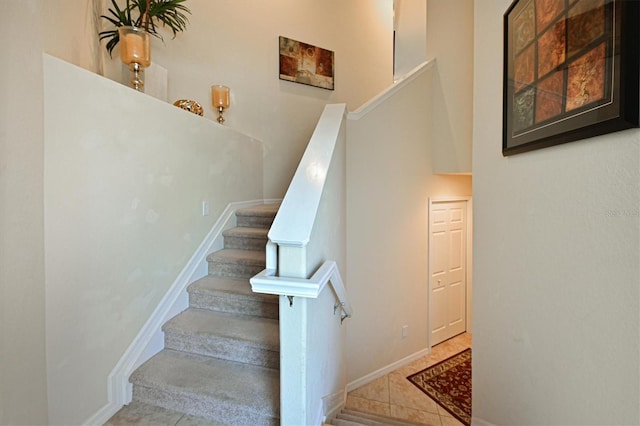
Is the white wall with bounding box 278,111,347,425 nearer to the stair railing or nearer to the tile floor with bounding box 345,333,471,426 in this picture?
the stair railing

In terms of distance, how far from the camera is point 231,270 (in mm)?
2523

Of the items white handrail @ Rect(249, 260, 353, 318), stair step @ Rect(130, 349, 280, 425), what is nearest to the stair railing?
white handrail @ Rect(249, 260, 353, 318)

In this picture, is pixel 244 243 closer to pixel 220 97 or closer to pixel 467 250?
pixel 220 97

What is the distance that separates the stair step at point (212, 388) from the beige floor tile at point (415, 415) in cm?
187

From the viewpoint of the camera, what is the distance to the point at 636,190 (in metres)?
0.89

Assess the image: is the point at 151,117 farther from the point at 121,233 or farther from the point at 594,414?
the point at 594,414

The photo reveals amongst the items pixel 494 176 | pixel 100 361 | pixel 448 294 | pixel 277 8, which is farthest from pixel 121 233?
pixel 448 294

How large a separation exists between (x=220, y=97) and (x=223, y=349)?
2.70 m

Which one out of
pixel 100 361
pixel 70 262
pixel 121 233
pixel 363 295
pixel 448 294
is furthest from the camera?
pixel 448 294

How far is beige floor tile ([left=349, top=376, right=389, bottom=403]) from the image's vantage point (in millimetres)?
3200

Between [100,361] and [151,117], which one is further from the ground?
[151,117]

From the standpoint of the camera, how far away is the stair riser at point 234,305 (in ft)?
6.97

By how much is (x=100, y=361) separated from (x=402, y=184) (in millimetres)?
3068

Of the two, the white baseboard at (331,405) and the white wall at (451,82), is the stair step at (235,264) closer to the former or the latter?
the white baseboard at (331,405)
